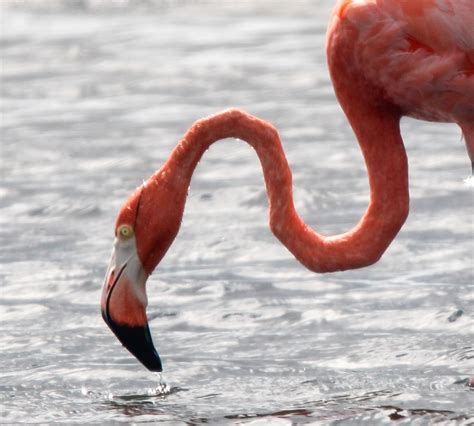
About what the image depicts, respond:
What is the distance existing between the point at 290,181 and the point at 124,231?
2.69 ft

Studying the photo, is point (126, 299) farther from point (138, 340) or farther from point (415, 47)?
point (415, 47)

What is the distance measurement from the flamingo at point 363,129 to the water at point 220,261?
590 millimetres

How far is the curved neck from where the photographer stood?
745 centimetres

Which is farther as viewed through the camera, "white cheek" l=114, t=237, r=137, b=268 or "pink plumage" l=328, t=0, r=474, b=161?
"pink plumage" l=328, t=0, r=474, b=161

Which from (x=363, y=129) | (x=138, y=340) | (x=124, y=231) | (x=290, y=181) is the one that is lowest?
(x=138, y=340)

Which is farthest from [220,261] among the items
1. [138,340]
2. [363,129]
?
[138,340]

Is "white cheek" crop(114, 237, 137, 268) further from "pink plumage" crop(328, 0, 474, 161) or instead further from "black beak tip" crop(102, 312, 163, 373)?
"pink plumage" crop(328, 0, 474, 161)

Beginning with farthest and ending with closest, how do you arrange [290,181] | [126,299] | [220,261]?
[220,261] → [290,181] → [126,299]

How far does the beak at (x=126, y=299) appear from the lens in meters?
7.19

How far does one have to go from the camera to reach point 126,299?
23.6ft

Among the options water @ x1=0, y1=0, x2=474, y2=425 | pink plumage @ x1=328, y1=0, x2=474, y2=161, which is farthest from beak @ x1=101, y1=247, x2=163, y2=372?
pink plumage @ x1=328, y1=0, x2=474, y2=161

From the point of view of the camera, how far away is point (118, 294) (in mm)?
7184

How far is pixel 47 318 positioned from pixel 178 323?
705 mm

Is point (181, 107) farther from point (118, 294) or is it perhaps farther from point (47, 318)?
point (118, 294)
